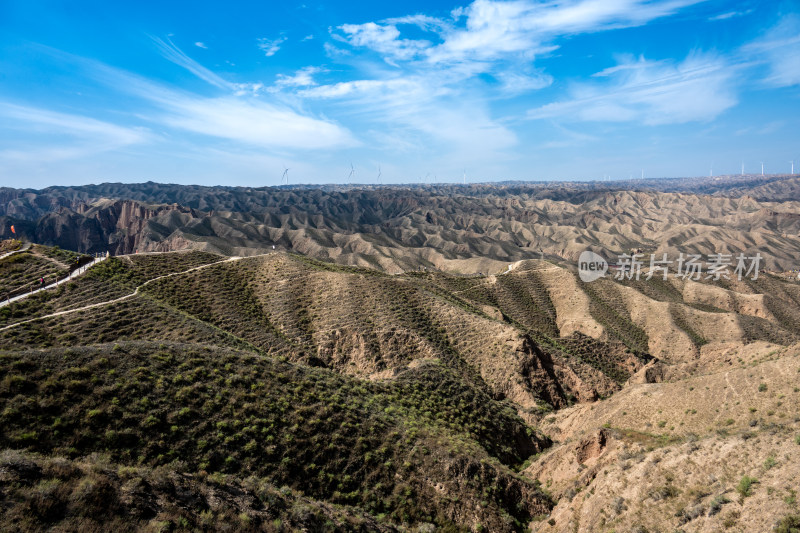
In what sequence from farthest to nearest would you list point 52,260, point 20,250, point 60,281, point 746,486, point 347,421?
point 20,250 → point 52,260 → point 60,281 → point 347,421 → point 746,486

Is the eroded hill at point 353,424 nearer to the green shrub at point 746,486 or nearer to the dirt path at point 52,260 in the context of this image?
the green shrub at point 746,486

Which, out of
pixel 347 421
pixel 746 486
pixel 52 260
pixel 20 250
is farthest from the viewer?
pixel 20 250

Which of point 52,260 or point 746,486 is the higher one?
point 52,260

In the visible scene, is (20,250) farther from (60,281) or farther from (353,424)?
(353,424)

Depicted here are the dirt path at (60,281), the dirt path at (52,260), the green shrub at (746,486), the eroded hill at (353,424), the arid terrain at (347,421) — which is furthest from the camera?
the dirt path at (52,260)

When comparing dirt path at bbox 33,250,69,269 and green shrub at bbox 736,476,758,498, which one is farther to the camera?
dirt path at bbox 33,250,69,269

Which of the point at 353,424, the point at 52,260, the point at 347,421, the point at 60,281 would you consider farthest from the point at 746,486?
the point at 52,260

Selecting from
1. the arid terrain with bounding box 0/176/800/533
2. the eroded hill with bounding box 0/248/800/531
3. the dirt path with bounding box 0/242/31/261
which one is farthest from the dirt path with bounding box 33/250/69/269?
the eroded hill with bounding box 0/248/800/531

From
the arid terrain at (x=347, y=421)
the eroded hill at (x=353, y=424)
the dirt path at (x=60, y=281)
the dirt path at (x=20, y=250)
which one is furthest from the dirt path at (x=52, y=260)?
the eroded hill at (x=353, y=424)

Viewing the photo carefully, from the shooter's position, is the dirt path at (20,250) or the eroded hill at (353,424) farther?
the dirt path at (20,250)

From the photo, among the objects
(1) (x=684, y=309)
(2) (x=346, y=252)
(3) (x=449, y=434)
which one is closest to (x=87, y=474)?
(3) (x=449, y=434)

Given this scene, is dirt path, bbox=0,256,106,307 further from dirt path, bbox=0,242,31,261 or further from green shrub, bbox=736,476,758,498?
green shrub, bbox=736,476,758,498
